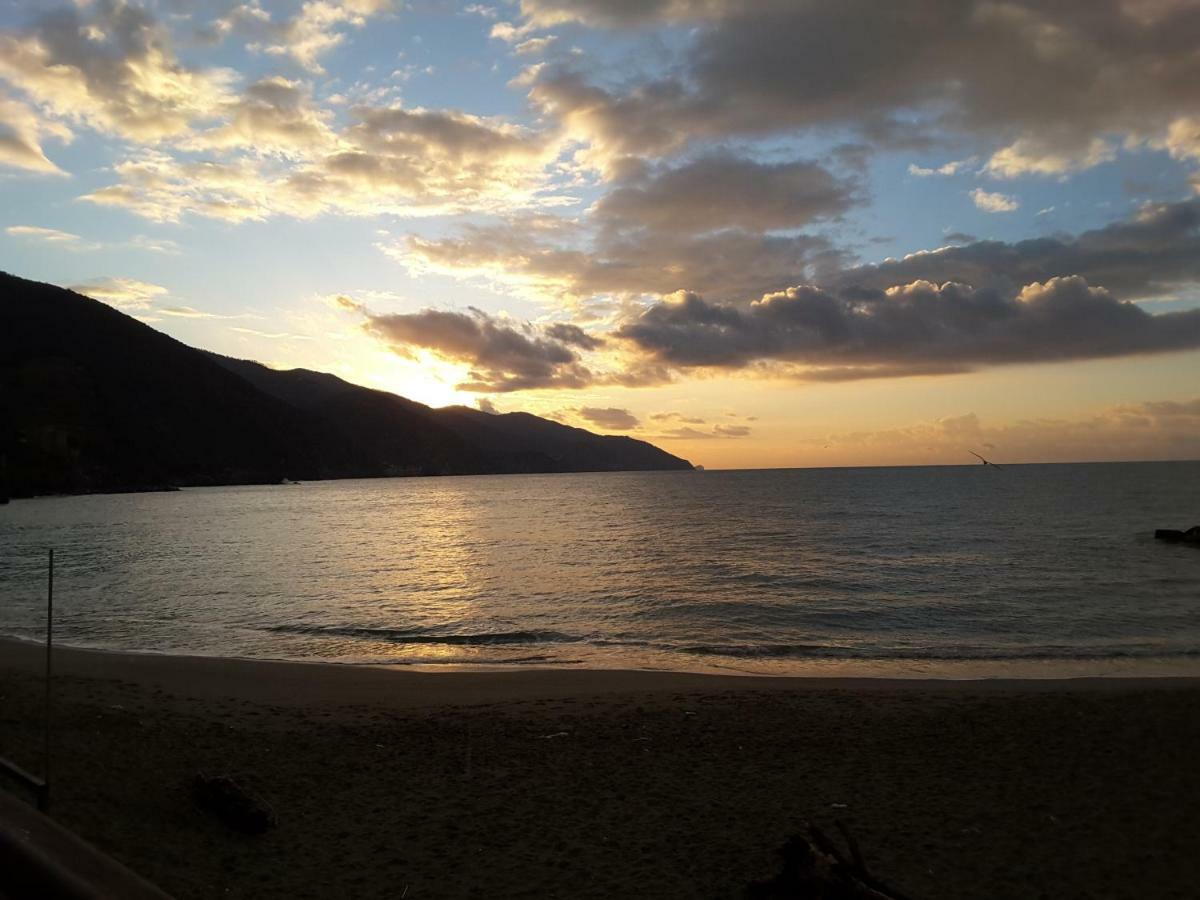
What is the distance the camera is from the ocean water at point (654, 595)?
763 inches

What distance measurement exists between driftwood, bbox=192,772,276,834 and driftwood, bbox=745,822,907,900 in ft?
17.1

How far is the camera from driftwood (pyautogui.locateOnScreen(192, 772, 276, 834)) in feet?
26.2

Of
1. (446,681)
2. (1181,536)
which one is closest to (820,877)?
(446,681)

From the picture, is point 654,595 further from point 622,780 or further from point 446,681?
point 622,780

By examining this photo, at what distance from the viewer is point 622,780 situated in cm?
992

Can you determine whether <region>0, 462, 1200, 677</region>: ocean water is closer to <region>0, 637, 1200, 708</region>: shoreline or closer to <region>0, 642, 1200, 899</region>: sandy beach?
<region>0, 637, 1200, 708</region>: shoreline

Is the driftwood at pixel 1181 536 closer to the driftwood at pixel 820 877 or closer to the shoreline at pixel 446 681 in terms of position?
the shoreline at pixel 446 681

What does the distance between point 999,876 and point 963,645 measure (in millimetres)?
13861

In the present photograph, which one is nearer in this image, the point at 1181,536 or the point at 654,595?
the point at 654,595

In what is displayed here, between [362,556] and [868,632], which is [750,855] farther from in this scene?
[362,556]

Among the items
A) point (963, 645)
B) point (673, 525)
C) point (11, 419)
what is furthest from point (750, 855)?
point (673, 525)

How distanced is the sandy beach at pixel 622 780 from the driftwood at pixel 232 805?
155mm

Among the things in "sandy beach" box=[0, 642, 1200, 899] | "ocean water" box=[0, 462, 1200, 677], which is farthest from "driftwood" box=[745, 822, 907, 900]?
"ocean water" box=[0, 462, 1200, 677]

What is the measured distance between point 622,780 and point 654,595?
743 inches
